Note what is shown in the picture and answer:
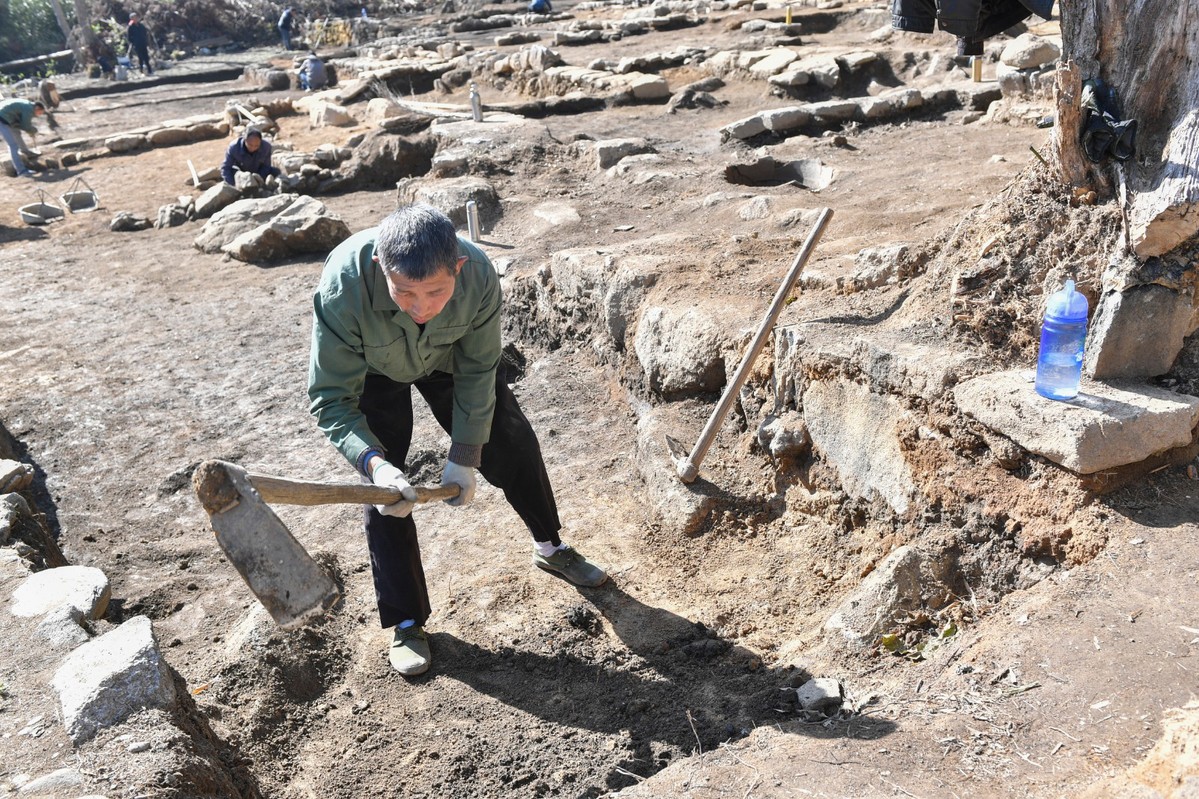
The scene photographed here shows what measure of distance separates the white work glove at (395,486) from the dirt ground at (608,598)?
882 mm

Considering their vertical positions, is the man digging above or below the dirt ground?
above

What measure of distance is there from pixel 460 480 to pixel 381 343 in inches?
22.6

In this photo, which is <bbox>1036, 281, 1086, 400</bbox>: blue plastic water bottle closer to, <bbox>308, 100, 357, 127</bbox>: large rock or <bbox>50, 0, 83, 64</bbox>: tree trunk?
<bbox>308, 100, 357, 127</bbox>: large rock

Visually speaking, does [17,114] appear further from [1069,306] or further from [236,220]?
[1069,306]

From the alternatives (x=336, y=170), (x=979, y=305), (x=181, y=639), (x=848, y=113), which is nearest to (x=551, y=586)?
(x=181, y=639)

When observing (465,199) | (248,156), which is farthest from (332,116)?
(465,199)

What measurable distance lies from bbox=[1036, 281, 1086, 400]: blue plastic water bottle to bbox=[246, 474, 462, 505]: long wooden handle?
2.22 m

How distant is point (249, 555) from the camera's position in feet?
8.70

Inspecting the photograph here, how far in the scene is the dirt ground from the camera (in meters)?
2.65

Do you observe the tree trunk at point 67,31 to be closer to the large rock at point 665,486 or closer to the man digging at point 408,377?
the large rock at point 665,486

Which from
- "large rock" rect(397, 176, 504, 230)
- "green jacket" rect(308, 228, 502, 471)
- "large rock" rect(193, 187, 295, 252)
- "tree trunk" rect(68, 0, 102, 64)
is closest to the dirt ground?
"large rock" rect(397, 176, 504, 230)

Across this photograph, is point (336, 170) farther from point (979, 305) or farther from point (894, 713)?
point (894, 713)

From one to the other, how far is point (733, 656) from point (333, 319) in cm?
192

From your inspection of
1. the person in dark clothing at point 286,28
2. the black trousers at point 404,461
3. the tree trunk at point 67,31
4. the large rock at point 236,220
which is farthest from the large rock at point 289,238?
the tree trunk at point 67,31
